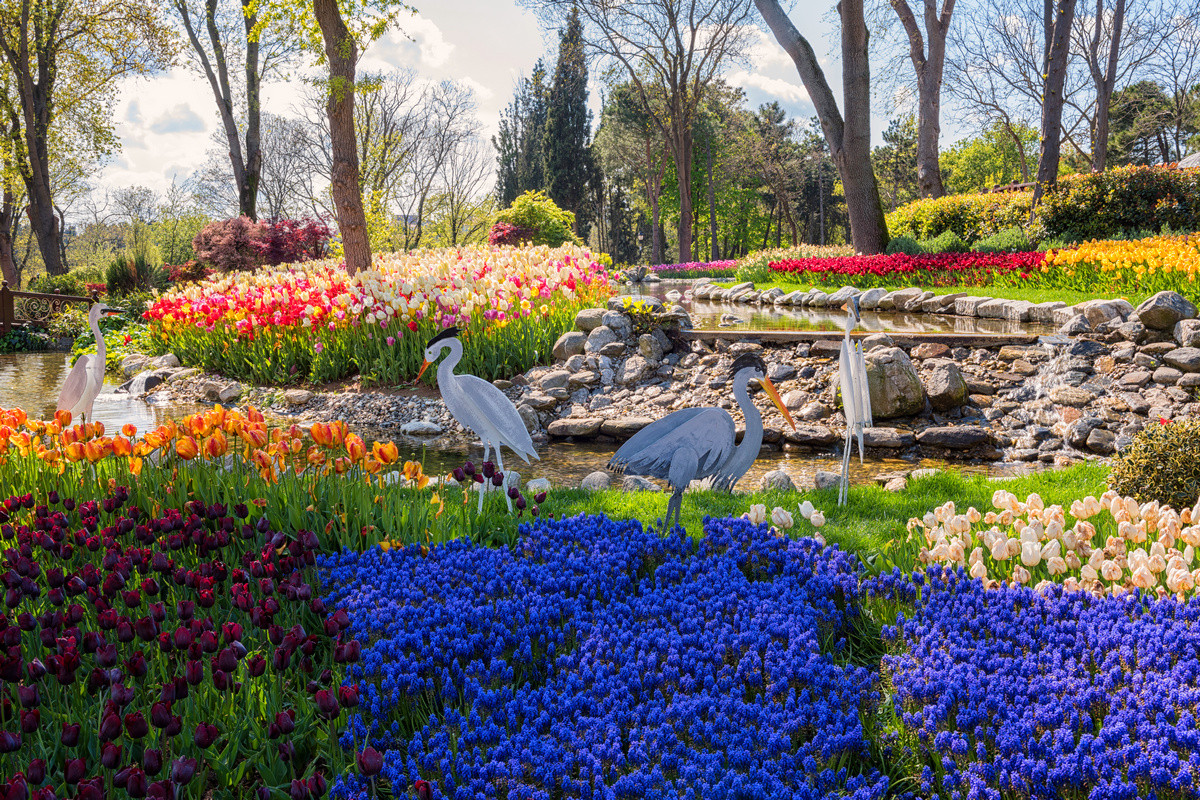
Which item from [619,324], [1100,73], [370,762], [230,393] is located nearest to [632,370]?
[619,324]

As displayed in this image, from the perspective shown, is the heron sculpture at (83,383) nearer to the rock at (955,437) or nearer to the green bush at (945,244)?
the rock at (955,437)

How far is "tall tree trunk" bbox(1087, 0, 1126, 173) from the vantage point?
23734 millimetres

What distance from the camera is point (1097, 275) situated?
12.1 metres

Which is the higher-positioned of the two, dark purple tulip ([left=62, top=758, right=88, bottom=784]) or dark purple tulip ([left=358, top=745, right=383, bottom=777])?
dark purple tulip ([left=62, top=758, right=88, bottom=784])

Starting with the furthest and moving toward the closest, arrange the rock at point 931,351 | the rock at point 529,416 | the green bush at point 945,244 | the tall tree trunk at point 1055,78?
the green bush at point 945,244 < the tall tree trunk at point 1055,78 < the rock at point 931,351 < the rock at point 529,416

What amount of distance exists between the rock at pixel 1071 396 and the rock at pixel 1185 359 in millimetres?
905

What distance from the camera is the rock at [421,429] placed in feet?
27.8

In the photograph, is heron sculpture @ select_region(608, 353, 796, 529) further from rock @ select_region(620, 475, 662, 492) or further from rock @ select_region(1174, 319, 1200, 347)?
rock @ select_region(1174, 319, 1200, 347)

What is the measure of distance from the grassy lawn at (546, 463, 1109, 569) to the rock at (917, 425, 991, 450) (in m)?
1.43

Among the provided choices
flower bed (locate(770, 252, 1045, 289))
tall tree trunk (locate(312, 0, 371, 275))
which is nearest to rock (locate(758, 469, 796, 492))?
tall tree trunk (locate(312, 0, 371, 275))

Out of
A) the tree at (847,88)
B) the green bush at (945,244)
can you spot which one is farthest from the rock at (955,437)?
the green bush at (945,244)

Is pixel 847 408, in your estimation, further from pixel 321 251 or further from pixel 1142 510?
pixel 321 251

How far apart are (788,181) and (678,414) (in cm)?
5129

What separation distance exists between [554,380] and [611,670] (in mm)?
6943
